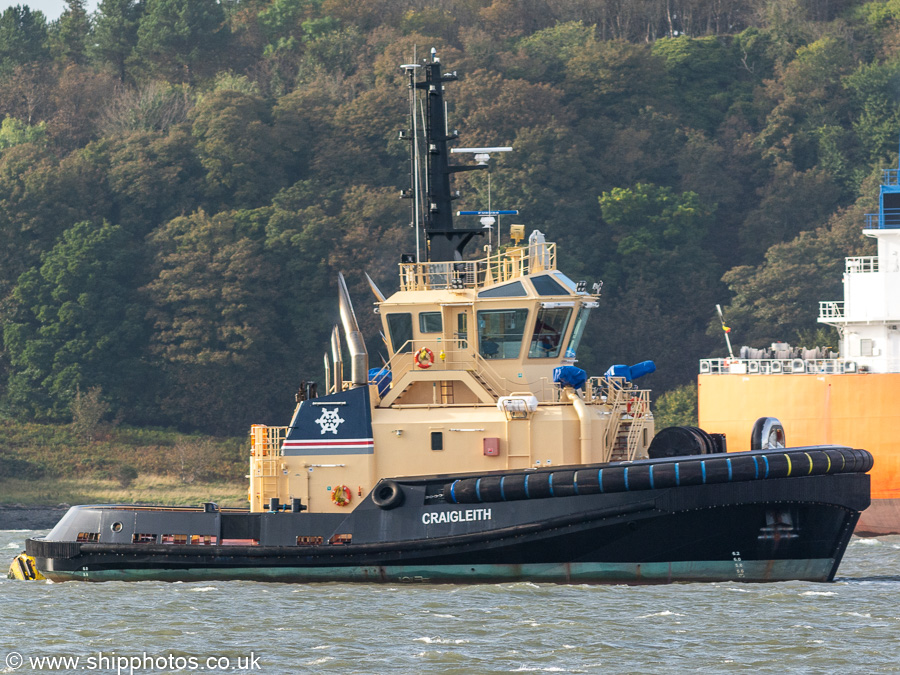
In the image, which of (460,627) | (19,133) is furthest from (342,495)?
(19,133)

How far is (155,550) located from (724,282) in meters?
40.9

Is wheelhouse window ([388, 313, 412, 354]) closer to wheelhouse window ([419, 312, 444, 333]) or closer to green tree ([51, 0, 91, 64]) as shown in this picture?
wheelhouse window ([419, 312, 444, 333])

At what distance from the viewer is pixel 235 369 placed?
54219 millimetres

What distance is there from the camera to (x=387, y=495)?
880 inches

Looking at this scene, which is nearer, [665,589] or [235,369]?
[665,589]

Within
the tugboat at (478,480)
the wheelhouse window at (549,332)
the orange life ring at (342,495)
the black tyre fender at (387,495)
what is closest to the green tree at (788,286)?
the tugboat at (478,480)

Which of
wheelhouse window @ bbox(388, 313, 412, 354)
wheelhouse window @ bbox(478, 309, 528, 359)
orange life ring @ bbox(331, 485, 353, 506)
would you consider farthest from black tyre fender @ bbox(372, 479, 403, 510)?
wheelhouse window @ bbox(478, 309, 528, 359)

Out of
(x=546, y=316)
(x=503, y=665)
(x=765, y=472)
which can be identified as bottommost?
(x=503, y=665)

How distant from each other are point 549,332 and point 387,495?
3.92 m

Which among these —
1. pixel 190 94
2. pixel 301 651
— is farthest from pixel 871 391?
pixel 190 94

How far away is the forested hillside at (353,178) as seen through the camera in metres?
55.1

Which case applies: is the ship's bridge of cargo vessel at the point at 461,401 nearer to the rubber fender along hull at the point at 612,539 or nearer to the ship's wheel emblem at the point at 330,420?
the ship's wheel emblem at the point at 330,420

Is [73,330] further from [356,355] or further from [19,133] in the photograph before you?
[356,355]

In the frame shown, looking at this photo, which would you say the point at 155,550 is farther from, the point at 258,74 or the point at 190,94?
the point at 258,74
